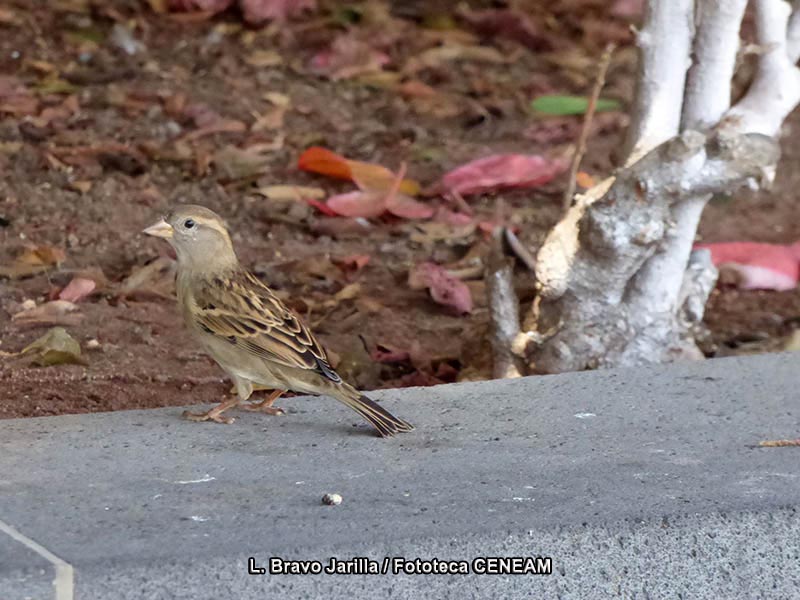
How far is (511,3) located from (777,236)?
363 cm

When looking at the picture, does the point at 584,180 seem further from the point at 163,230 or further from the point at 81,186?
the point at 163,230

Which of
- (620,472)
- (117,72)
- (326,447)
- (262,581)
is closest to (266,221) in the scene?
(117,72)

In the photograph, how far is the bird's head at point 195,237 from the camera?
4.39 meters

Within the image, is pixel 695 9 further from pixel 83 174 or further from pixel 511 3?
pixel 511 3

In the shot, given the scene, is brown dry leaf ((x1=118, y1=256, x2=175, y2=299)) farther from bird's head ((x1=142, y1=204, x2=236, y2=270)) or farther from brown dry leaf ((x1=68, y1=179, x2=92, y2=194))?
bird's head ((x1=142, y1=204, x2=236, y2=270))

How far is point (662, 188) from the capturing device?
4.52 metres

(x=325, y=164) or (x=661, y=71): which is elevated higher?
(x=325, y=164)

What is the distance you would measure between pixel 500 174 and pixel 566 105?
56.3 inches

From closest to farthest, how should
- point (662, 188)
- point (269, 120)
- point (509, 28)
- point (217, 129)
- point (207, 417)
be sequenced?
point (207, 417)
point (662, 188)
point (217, 129)
point (269, 120)
point (509, 28)

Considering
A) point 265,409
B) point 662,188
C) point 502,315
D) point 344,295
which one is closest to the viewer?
point 265,409

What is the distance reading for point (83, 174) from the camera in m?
6.52

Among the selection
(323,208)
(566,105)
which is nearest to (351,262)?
(323,208)

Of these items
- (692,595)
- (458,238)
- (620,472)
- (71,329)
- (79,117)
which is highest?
(79,117)

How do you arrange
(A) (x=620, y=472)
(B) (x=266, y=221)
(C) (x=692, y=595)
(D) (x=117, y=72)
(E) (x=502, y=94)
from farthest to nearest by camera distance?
(E) (x=502, y=94) < (D) (x=117, y=72) < (B) (x=266, y=221) < (A) (x=620, y=472) < (C) (x=692, y=595)
